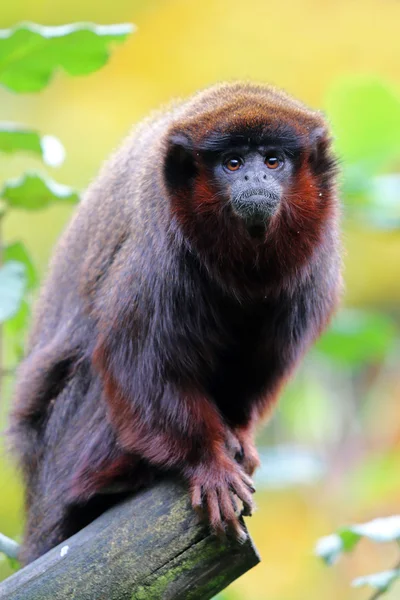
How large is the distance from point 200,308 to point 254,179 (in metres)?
0.49

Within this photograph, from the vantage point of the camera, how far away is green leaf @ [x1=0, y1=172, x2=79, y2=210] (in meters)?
3.55

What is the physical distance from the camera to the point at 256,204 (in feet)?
9.15

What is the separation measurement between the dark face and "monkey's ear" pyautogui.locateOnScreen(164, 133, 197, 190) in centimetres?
10

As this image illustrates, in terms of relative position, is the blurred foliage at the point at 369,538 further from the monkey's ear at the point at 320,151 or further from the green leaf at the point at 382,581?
the monkey's ear at the point at 320,151

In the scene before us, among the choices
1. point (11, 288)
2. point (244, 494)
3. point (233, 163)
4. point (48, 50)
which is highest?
point (48, 50)

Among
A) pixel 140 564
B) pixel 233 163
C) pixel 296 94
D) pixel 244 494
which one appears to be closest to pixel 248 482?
pixel 244 494

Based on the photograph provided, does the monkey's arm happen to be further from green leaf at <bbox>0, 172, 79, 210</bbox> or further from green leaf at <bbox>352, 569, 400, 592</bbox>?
green leaf at <bbox>0, 172, 79, 210</bbox>

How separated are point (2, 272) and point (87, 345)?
0.43 m

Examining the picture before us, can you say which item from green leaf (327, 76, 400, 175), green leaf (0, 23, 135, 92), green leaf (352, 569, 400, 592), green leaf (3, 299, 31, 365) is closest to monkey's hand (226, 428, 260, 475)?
green leaf (352, 569, 400, 592)

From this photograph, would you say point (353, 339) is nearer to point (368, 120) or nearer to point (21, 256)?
point (368, 120)

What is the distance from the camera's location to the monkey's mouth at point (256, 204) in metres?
2.79

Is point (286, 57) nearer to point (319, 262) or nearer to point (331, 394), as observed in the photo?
point (331, 394)

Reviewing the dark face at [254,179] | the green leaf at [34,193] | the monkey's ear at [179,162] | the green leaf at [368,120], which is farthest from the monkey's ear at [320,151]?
the green leaf at [368,120]

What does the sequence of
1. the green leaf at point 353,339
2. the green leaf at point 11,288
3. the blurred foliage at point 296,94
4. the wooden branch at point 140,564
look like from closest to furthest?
the wooden branch at point 140,564
the green leaf at point 11,288
the green leaf at point 353,339
the blurred foliage at point 296,94
